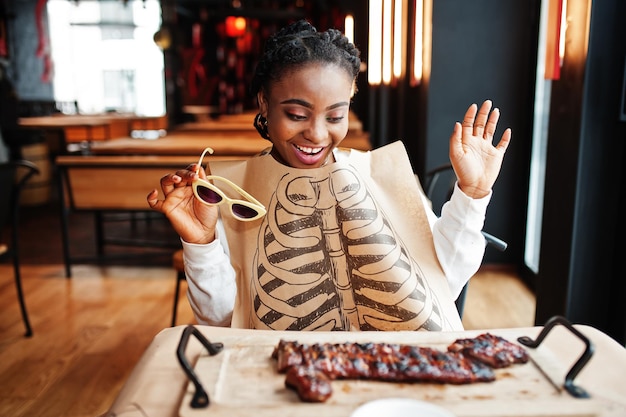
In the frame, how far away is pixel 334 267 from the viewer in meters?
1.27

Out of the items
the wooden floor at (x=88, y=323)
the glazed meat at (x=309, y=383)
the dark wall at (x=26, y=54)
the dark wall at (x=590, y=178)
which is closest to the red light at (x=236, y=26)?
the dark wall at (x=26, y=54)

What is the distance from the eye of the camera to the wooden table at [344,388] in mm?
703

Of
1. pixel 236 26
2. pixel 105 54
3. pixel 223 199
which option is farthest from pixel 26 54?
pixel 223 199

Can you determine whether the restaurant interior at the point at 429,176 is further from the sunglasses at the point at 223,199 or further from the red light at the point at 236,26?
the red light at the point at 236,26

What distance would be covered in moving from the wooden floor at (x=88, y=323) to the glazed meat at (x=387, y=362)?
1.80m

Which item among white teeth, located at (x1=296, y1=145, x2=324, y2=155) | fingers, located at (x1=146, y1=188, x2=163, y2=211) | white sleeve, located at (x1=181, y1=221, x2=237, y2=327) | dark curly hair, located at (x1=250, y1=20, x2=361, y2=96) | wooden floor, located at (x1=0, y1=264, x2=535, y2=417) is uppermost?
dark curly hair, located at (x1=250, y1=20, x2=361, y2=96)

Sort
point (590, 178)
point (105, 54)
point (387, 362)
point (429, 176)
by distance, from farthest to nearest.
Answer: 1. point (105, 54)
2. point (429, 176)
3. point (590, 178)
4. point (387, 362)

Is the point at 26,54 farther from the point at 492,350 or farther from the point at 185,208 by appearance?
the point at 492,350

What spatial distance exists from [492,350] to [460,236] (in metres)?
0.46

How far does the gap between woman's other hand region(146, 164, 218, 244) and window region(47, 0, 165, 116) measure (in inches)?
535

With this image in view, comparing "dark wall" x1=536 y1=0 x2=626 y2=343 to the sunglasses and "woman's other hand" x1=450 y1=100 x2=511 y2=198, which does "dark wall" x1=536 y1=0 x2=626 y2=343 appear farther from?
the sunglasses

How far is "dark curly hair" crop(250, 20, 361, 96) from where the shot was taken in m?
1.28

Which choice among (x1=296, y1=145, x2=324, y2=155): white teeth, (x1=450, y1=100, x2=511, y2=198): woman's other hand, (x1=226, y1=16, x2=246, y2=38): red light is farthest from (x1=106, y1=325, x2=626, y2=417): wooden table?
(x1=226, y1=16, x2=246, y2=38): red light

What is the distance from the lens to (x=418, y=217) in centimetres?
129
